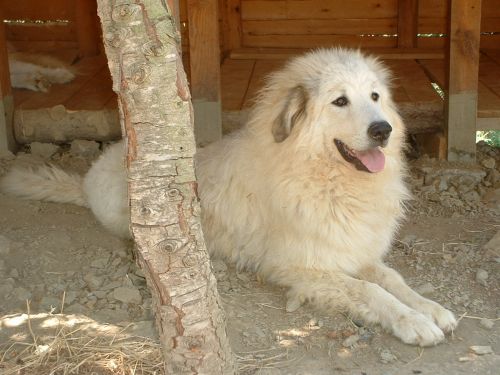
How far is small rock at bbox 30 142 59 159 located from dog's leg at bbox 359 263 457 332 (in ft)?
10.8

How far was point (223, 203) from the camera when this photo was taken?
4441 millimetres

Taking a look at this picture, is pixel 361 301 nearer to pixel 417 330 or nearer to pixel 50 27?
pixel 417 330

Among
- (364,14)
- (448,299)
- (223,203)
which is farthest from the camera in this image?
(364,14)

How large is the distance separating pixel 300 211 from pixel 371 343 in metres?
0.88

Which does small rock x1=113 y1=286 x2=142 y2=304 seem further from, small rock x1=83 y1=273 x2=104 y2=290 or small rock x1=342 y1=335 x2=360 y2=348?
small rock x1=342 y1=335 x2=360 y2=348

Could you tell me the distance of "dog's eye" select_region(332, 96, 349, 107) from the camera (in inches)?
154

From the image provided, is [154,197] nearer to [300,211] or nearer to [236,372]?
[236,372]

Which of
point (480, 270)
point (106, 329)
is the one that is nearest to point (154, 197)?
point (106, 329)

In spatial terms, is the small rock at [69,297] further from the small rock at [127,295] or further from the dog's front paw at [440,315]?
the dog's front paw at [440,315]

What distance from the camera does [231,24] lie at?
28.3ft

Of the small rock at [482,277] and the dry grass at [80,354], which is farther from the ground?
the small rock at [482,277]

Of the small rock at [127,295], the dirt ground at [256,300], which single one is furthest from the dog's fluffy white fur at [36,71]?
the small rock at [127,295]

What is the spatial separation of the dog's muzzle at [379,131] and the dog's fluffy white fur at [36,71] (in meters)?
4.24

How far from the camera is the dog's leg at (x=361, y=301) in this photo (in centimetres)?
350
